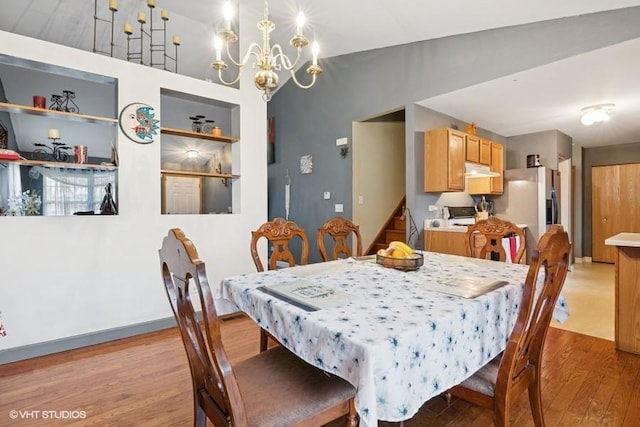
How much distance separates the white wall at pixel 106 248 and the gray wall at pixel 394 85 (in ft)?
6.78

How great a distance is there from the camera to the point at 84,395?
193 centimetres

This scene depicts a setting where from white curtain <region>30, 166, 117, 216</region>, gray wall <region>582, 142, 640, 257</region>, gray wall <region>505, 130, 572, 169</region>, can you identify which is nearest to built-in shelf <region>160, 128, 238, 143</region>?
white curtain <region>30, 166, 117, 216</region>

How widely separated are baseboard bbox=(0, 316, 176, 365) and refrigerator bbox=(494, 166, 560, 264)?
4620 millimetres

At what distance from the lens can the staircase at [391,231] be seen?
5.26 meters

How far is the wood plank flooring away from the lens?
5.60 ft

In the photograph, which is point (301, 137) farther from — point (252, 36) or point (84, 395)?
point (84, 395)

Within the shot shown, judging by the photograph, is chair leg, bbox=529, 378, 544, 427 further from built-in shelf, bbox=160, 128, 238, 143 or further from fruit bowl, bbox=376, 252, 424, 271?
built-in shelf, bbox=160, 128, 238, 143

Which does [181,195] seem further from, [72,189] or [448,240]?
[448,240]

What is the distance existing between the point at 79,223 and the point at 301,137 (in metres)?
Answer: 3.96

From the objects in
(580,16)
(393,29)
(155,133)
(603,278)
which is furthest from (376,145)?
(603,278)

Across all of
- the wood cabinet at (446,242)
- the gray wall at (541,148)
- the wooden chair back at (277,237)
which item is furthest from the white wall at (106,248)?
the gray wall at (541,148)

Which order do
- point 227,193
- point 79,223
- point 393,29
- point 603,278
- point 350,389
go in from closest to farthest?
point 350,389, point 79,223, point 393,29, point 603,278, point 227,193

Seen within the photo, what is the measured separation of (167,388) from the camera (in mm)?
2002

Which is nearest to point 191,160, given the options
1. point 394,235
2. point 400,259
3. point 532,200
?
point 394,235
